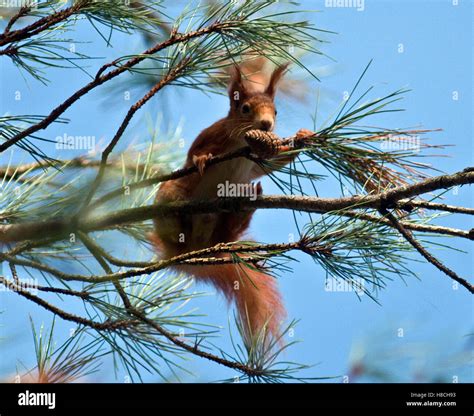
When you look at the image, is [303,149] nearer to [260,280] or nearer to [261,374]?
[261,374]

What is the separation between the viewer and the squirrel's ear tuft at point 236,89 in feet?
5.32

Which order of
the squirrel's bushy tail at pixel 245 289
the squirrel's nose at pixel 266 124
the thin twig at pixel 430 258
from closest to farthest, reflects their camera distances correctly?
the thin twig at pixel 430 258 < the squirrel's nose at pixel 266 124 < the squirrel's bushy tail at pixel 245 289

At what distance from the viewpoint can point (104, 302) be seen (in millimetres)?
1130

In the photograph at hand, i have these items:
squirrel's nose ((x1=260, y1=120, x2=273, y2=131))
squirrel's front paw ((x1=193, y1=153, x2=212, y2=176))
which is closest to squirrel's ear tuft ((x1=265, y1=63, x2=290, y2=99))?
squirrel's nose ((x1=260, y1=120, x2=273, y2=131))

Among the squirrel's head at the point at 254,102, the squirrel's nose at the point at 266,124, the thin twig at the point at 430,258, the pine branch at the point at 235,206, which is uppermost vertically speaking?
the squirrel's head at the point at 254,102

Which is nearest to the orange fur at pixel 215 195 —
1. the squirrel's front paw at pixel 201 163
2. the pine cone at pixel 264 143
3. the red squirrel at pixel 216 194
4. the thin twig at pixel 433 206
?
the red squirrel at pixel 216 194

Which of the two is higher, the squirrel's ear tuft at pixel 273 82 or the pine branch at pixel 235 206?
the squirrel's ear tuft at pixel 273 82

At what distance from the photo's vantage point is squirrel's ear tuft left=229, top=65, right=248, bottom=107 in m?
1.62

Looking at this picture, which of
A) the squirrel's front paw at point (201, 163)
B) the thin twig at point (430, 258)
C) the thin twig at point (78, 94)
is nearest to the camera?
the thin twig at point (430, 258)

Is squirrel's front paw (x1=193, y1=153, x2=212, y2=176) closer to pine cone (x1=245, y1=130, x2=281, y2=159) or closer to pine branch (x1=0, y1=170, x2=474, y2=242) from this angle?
pine branch (x1=0, y1=170, x2=474, y2=242)

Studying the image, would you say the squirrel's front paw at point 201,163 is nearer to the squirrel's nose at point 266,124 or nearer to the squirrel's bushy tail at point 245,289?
the squirrel's nose at point 266,124

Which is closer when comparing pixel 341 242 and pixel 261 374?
pixel 341 242

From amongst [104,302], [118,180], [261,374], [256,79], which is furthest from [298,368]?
[256,79]
